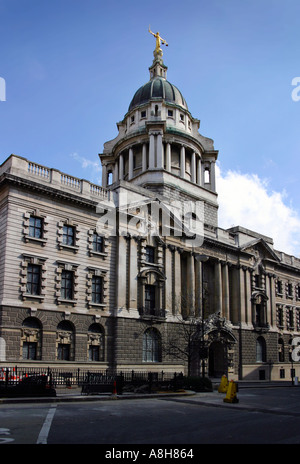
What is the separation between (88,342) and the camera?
113 feet

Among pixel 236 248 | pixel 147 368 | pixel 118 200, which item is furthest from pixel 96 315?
pixel 236 248

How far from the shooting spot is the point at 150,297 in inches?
1585

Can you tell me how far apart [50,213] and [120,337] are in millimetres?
11296

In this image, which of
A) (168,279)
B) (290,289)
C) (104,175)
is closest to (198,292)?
(168,279)

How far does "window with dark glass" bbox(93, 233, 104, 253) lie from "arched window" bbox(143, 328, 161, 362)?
8.23 m

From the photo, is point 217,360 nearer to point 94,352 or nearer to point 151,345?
point 151,345

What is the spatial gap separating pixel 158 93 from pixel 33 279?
A: 3840 cm

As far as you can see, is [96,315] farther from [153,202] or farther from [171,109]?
[171,109]

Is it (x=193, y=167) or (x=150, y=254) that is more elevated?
(x=193, y=167)

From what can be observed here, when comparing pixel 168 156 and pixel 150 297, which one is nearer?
pixel 150 297

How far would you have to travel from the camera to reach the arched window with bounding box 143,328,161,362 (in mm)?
38250

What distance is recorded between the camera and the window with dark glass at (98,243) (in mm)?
36875

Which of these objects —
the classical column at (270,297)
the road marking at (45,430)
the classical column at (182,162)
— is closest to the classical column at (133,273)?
the classical column at (182,162)

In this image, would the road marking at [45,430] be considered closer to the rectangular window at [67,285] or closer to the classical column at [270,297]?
the rectangular window at [67,285]
